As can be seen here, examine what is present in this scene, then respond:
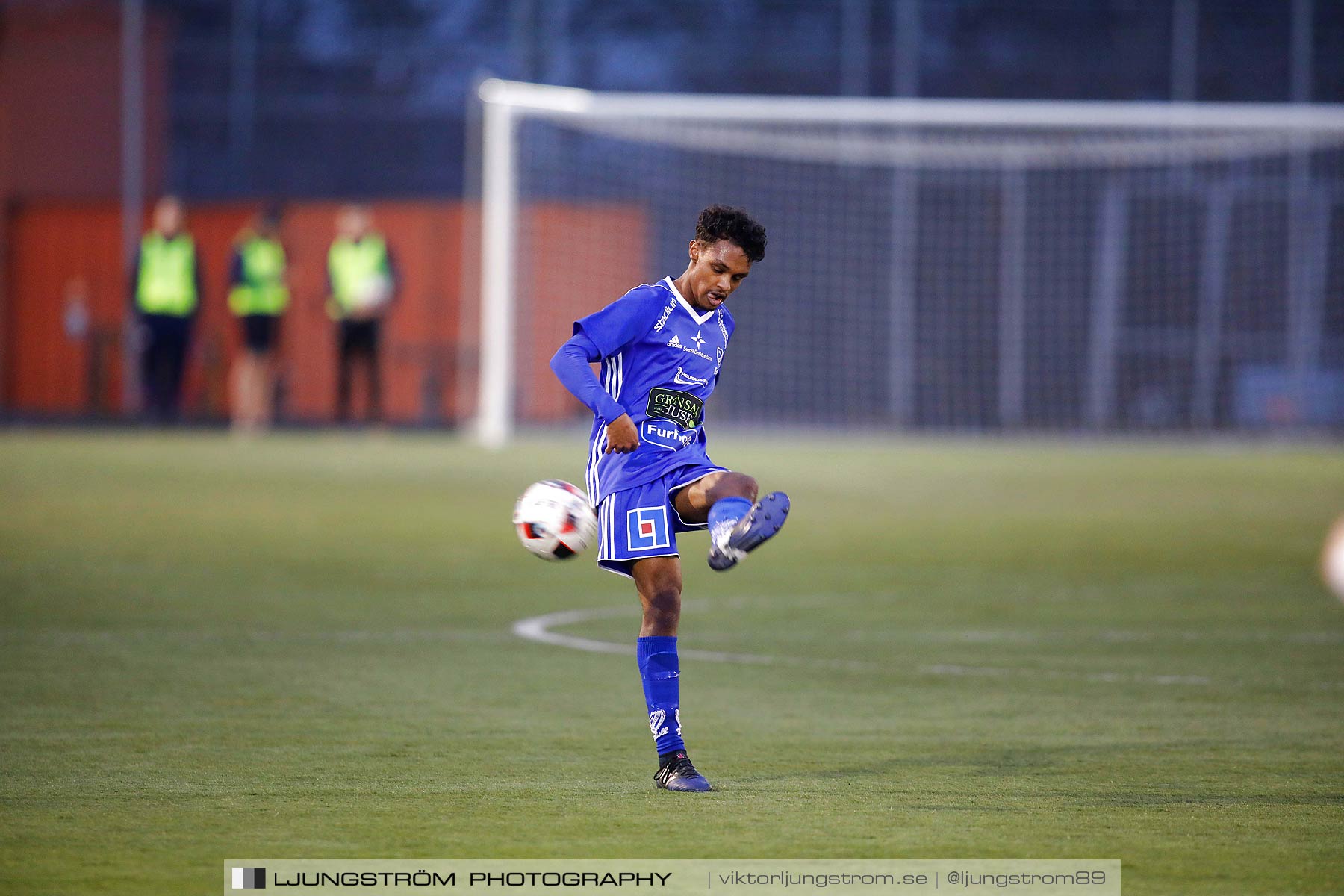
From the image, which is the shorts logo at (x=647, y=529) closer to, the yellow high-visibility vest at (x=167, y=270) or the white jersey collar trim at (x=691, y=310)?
the white jersey collar trim at (x=691, y=310)

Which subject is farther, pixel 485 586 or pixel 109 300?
pixel 109 300

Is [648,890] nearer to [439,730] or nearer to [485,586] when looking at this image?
[439,730]

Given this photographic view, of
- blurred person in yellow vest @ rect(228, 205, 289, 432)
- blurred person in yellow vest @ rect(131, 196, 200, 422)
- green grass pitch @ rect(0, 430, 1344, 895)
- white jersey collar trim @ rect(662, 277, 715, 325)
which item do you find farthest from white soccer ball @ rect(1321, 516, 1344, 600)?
blurred person in yellow vest @ rect(131, 196, 200, 422)

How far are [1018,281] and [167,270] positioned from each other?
39.6ft

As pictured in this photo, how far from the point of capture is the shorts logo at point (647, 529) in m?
5.54

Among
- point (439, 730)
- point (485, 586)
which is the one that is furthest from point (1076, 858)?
point (485, 586)

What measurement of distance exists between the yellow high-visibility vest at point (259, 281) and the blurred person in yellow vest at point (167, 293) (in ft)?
1.93

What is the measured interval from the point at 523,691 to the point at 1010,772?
219 centimetres

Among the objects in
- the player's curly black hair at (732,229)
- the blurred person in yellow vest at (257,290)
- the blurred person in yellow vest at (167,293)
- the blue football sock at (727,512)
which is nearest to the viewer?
the blue football sock at (727,512)

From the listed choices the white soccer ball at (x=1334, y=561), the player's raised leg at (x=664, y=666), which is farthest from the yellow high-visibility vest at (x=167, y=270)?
the player's raised leg at (x=664, y=666)

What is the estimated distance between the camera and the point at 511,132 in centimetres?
1925

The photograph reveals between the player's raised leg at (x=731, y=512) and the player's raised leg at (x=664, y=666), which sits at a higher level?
the player's raised leg at (x=731, y=512)

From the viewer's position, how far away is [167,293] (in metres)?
20.8

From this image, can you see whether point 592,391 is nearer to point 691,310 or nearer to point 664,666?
point 691,310
